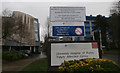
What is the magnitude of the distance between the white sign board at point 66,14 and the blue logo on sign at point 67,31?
18.0 inches

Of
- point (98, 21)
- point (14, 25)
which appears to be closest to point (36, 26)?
point (98, 21)

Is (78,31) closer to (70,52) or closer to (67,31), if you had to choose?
(67,31)

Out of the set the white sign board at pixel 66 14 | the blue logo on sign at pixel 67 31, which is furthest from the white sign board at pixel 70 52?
the white sign board at pixel 66 14

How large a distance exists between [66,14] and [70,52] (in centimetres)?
243

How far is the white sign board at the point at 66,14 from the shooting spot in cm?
712

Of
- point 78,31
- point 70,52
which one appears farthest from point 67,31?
point 70,52

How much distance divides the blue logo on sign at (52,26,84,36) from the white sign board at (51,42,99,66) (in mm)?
772

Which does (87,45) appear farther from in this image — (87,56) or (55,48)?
(55,48)

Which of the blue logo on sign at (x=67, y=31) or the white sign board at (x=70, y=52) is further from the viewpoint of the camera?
the blue logo on sign at (x=67, y=31)

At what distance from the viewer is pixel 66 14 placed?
715 cm

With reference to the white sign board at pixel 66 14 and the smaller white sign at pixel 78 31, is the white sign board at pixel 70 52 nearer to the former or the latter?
the smaller white sign at pixel 78 31

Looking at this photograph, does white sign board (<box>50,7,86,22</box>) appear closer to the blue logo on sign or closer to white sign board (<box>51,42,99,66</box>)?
the blue logo on sign

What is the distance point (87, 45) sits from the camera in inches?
261

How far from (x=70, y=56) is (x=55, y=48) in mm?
972
